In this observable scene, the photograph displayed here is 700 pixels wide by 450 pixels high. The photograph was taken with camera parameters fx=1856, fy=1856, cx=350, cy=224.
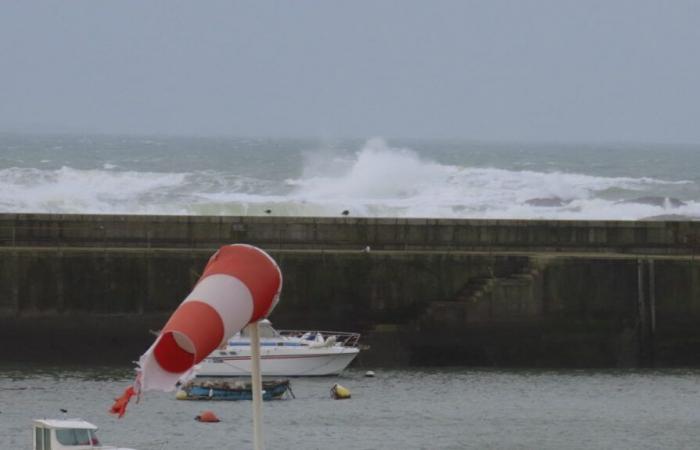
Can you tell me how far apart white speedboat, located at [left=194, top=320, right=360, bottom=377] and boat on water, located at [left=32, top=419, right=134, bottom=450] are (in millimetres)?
9618

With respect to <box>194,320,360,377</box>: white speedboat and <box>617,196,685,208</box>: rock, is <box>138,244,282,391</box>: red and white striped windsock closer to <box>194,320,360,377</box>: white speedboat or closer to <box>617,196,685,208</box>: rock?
<box>194,320,360,377</box>: white speedboat

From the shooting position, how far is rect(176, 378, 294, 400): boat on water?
1054 inches

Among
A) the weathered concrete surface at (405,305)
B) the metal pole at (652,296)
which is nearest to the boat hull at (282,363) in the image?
the weathered concrete surface at (405,305)

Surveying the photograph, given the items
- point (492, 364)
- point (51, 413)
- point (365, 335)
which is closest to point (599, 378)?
point (492, 364)

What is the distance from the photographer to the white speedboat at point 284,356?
94.8 feet

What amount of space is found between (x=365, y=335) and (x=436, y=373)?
1.67 metres

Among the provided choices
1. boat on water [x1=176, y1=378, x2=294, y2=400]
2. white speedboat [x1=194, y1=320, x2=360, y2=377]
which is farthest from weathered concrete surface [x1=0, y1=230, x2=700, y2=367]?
boat on water [x1=176, y1=378, x2=294, y2=400]

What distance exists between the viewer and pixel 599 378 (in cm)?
2889

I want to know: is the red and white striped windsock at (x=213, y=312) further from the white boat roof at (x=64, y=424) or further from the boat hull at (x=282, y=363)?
the boat hull at (x=282, y=363)

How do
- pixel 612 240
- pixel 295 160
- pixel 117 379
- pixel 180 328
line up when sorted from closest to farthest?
1. pixel 180 328
2. pixel 117 379
3. pixel 612 240
4. pixel 295 160

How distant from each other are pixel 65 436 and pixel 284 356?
10.2m

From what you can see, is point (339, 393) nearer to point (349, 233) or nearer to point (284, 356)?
point (284, 356)

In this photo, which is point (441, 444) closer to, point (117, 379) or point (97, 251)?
point (117, 379)

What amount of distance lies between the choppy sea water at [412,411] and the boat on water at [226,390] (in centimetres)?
30
